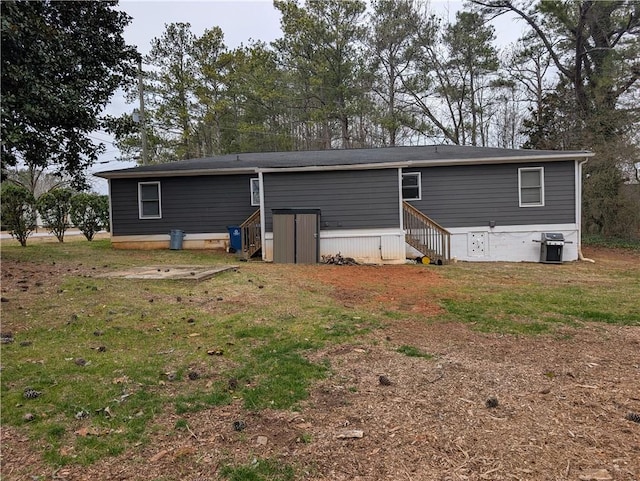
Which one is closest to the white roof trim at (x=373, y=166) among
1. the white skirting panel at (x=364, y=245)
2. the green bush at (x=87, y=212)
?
the white skirting panel at (x=364, y=245)

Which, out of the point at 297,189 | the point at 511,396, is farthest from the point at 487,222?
the point at 511,396

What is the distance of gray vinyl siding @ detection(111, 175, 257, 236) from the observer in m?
13.0

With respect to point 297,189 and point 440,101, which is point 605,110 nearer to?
point 440,101

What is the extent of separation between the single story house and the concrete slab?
112 inches

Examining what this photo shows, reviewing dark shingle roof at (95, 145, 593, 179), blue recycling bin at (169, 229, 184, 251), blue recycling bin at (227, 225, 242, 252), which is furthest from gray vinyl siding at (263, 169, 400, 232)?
blue recycling bin at (169, 229, 184, 251)

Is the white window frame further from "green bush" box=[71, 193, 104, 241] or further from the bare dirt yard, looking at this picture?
the bare dirt yard

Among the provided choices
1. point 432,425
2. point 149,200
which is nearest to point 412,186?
point 149,200

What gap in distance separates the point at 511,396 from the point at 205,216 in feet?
38.3

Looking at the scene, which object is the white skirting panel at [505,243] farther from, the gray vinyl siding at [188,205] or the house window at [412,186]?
the gray vinyl siding at [188,205]

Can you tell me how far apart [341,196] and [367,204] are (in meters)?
0.77

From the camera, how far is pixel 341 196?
10930 mm

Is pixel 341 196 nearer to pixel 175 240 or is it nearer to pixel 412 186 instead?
pixel 412 186

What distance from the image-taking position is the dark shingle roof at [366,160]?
36.6 feet

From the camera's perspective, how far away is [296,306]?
5426 mm
